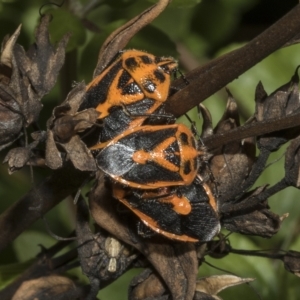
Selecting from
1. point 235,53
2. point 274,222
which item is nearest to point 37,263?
point 274,222

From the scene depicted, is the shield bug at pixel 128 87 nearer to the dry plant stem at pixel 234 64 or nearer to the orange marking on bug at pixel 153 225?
the dry plant stem at pixel 234 64

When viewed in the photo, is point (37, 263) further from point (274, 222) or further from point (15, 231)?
point (274, 222)

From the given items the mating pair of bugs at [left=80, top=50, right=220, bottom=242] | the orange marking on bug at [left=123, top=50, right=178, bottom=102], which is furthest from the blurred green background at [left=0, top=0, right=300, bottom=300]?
the mating pair of bugs at [left=80, top=50, right=220, bottom=242]

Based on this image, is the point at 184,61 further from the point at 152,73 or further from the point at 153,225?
the point at 153,225

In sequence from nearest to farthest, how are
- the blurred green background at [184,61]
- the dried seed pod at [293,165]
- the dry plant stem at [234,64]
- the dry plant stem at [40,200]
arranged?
1. the dry plant stem at [234,64]
2. the dried seed pod at [293,165]
3. the dry plant stem at [40,200]
4. the blurred green background at [184,61]

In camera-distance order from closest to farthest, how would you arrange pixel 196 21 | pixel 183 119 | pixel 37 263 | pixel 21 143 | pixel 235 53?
pixel 235 53
pixel 21 143
pixel 37 263
pixel 183 119
pixel 196 21

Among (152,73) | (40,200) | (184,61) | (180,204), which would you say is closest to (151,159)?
(180,204)

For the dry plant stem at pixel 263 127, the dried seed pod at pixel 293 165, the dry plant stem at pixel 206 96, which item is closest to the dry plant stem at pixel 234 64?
the dry plant stem at pixel 206 96
